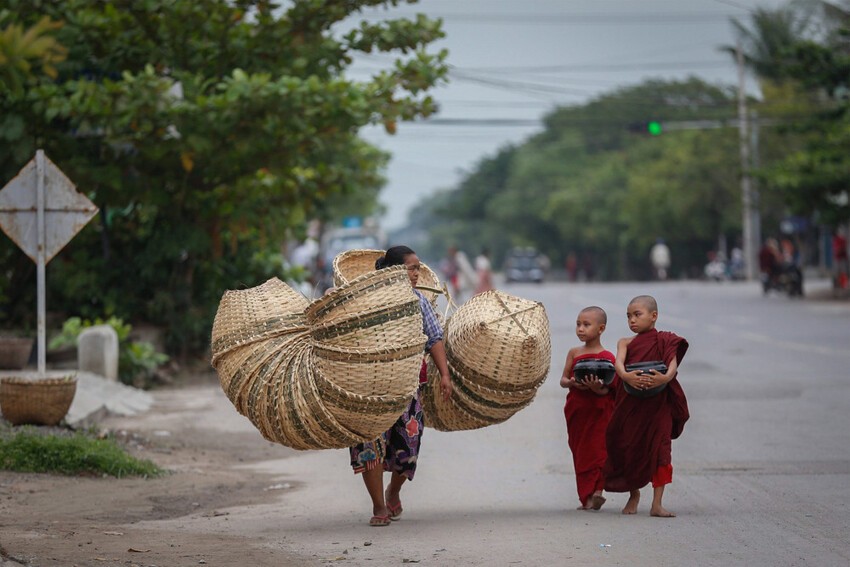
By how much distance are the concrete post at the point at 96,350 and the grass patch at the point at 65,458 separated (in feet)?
16.2

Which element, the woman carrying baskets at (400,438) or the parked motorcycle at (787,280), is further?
the parked motorcycle at (787,280)

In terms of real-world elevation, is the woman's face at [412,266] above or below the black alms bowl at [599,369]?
above

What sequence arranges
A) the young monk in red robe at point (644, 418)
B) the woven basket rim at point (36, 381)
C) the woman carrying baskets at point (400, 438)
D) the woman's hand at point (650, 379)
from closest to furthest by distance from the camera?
1. the woman carrying baskets at point (400, 438)
2. the woman's hand at point (650, 379)
3. the young monk in red robe at point (644, 418)
4. the woven basket rim at point (36, 381)

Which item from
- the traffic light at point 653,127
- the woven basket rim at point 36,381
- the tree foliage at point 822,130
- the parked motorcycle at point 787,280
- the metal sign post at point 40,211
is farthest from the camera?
the parked motorcycle at point 787,280

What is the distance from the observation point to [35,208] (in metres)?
12.1

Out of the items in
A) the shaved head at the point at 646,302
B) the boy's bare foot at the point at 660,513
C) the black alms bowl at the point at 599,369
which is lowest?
the boy's bare foot at the point at 660,513

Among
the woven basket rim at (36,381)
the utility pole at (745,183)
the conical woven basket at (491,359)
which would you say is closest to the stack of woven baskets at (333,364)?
the conical woven basket at (491,359)

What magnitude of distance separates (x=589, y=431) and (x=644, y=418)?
420 millimetres

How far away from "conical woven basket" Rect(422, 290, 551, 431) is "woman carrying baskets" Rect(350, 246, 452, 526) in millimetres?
92

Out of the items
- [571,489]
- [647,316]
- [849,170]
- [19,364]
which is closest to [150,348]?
[19,364]

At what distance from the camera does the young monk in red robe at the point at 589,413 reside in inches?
338

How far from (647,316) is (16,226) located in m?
6.19

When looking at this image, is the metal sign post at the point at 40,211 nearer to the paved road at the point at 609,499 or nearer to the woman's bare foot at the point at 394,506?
the paved road at the point at 609,499

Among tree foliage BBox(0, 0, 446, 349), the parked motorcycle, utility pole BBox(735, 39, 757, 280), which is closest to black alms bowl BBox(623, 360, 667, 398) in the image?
tree foliage BBox(0, 0, 446, 349)
